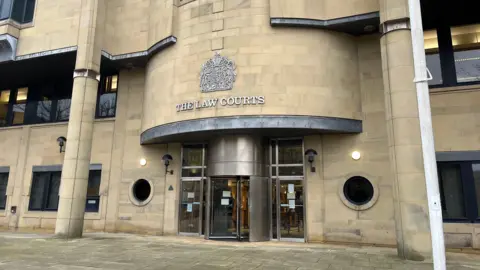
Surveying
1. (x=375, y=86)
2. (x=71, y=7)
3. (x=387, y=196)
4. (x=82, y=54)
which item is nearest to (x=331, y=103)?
(x=375, y=86)

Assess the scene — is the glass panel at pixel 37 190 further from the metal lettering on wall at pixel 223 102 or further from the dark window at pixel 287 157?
the dark window at pixel 287 157

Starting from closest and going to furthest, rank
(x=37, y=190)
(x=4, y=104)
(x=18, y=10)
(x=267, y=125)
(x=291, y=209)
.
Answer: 1. (x=267, y=125)
2. (x=291, y=209)
3. (x=18, y=10)
4. (x=37, y=190)
5. (x=4, y=104)

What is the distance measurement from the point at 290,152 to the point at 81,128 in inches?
346

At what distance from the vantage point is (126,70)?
17922 millimetres

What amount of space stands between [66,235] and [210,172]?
613cm

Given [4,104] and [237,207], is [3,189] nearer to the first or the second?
[4,104]

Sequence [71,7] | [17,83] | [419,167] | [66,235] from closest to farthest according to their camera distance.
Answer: [419,167], [66,235], [71,7], [17,83]

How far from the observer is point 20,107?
20750 mm

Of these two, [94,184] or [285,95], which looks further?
[94,184]

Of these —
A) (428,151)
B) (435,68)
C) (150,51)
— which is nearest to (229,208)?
(150,51)

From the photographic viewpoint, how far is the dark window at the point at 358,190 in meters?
13.1

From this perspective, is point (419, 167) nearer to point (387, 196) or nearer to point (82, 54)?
point (387, 196)

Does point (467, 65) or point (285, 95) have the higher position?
point (467, 65)

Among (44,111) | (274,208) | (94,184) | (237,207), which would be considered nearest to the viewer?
(237,207)
